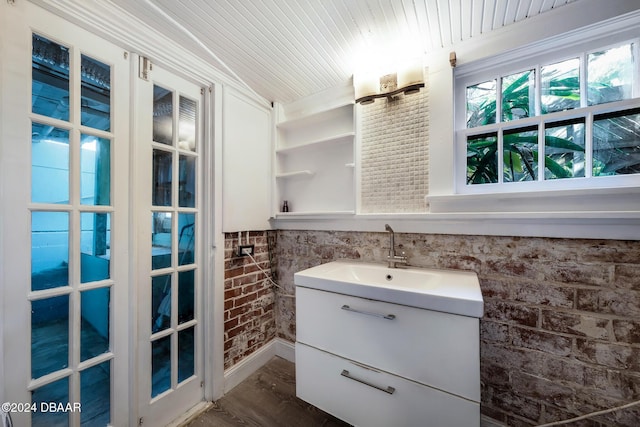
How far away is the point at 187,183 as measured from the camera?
62.3 inches

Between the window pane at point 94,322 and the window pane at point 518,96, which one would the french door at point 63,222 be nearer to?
the window pane at point 94,322

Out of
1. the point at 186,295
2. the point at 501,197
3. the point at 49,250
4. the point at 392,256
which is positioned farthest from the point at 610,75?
the point at 49,250

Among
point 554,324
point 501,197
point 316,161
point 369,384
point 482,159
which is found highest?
point 316,161

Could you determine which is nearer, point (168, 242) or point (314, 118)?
point (168, 242)

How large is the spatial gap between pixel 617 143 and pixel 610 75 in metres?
0.35

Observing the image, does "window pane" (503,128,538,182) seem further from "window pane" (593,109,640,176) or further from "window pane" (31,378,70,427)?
"window pane" (31,378,70,427)

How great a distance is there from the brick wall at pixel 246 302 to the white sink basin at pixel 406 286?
70cm

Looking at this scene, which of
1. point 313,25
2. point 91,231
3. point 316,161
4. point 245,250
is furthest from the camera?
point 316,161

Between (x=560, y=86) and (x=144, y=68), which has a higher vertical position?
(x=144, y=68)

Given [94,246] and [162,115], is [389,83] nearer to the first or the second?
[162,115]

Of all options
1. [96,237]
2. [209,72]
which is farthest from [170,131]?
[96,237]

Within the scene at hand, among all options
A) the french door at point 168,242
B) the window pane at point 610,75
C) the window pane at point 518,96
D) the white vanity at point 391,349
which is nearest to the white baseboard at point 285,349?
the french door at point 168,242

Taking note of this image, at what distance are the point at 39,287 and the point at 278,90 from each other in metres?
1.84

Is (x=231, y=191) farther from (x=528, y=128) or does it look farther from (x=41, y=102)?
(x=528, y=128)
